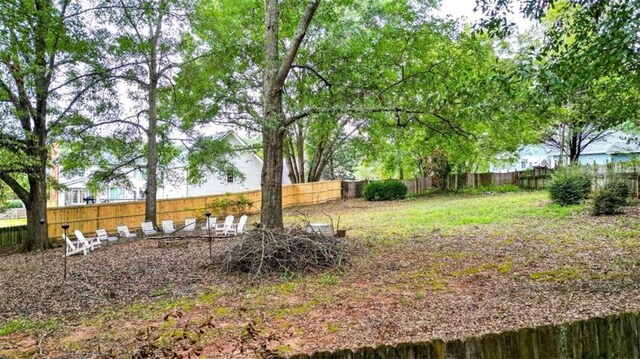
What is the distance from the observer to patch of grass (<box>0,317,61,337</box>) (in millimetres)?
4641

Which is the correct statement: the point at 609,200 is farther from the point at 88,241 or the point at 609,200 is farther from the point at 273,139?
the point at 88,241

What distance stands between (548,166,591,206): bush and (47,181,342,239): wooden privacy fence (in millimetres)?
12670

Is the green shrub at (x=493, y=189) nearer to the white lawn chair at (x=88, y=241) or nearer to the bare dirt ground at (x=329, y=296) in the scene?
the bare dirt ground at (x=329, y=296)

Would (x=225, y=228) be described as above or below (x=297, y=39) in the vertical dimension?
below

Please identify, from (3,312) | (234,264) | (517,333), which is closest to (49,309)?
(3,312)

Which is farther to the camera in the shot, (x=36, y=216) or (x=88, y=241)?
(x=36, y=216)

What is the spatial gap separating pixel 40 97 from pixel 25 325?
875 cm

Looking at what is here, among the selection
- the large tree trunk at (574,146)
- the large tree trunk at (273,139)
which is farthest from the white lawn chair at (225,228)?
the large tree trunk at (574,146)

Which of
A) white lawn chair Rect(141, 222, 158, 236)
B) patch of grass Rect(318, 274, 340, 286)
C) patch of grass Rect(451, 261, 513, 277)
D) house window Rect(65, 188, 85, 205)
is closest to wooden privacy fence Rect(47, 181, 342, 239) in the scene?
white lawn chair Rect(141, 222, 158, 236)

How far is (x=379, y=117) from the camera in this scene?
9.00 m

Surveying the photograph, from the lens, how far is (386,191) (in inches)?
899

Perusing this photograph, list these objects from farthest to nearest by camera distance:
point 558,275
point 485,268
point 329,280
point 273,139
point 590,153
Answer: point 590,153, point 273,139, point 485,268, point 329,280, point 558,275

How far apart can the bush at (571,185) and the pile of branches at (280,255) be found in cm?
954

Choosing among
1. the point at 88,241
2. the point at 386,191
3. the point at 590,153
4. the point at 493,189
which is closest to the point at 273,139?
the point at 88,241
